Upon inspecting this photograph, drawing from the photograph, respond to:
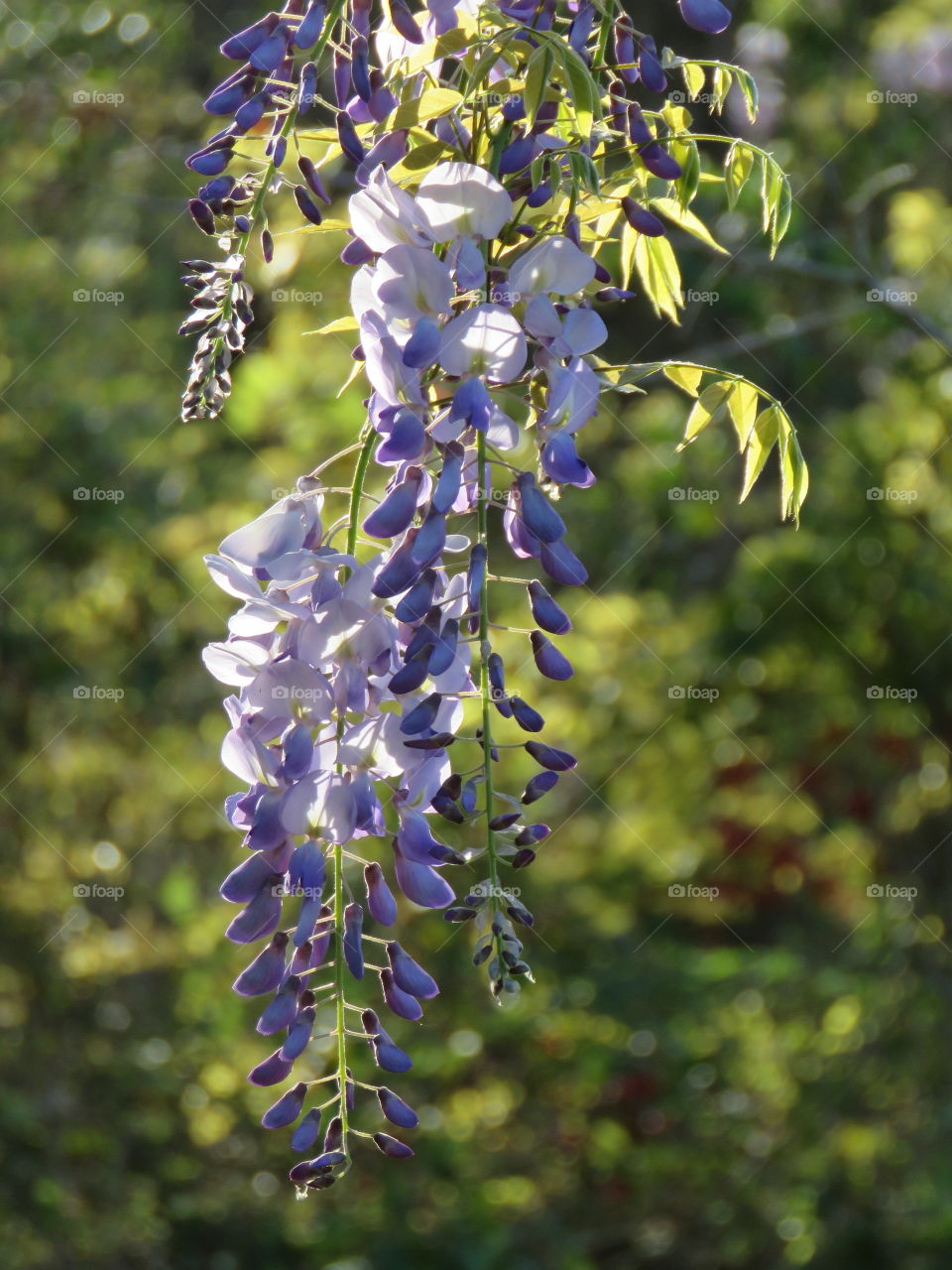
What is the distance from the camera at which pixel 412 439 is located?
83cm

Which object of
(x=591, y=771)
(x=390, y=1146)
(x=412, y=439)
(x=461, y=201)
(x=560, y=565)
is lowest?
(x=591, y=771)

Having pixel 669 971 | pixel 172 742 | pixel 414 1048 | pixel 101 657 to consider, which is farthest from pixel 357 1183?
pixel 101 657

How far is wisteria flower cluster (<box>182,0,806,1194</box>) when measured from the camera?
82cm

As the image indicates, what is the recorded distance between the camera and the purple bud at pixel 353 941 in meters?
0.88

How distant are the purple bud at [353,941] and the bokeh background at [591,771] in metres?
2.68

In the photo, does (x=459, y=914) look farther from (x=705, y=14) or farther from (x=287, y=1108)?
(x=705, y=14)

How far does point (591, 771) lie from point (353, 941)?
3.29 m

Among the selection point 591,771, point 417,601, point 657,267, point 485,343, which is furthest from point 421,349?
point 591,771

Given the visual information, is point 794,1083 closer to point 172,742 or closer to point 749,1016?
point 749,1016

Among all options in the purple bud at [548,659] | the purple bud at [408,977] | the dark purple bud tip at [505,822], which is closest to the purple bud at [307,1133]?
the purple bud at [408,977]

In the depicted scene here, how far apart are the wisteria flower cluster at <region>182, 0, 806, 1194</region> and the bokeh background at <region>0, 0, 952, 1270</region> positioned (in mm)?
2590

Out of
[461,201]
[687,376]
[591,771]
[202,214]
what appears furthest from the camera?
[591,771]

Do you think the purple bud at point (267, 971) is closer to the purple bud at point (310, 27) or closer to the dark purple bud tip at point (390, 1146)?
the dark purple bud tip at point (390, 1146)

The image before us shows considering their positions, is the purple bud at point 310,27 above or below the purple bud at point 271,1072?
above
